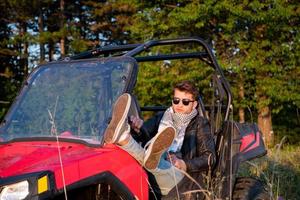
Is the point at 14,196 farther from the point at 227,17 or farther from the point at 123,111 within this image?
the point at 227,17

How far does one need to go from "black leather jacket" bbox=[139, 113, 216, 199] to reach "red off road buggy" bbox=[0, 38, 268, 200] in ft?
0.54

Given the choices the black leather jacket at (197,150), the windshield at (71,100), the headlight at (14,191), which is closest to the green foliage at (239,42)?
the black leather jacket at (197,150)

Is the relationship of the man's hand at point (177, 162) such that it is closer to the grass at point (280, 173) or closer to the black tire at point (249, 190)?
the black tire at point (249, 190)

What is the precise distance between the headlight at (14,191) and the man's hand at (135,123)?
108cm

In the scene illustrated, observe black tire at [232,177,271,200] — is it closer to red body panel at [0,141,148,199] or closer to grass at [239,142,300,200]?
grass at [239,142,300,200]

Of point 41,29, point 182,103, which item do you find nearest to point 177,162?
point 182,103

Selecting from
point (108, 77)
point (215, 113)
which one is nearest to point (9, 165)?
point (108, 77)

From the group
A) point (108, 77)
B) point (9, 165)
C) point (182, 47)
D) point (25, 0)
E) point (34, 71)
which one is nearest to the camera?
point (9, 165)

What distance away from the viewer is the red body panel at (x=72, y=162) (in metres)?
2.83

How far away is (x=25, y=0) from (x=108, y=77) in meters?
21.7

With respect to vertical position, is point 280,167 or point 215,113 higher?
point 215,113

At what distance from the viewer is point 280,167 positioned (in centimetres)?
805

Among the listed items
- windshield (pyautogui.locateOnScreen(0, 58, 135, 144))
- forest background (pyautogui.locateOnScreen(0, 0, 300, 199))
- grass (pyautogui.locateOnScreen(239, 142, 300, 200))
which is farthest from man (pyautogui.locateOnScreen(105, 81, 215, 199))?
forest background (pyautogui.locateOnScreen(0, 0, 300, 199))

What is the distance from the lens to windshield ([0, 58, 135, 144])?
340 centimetres
